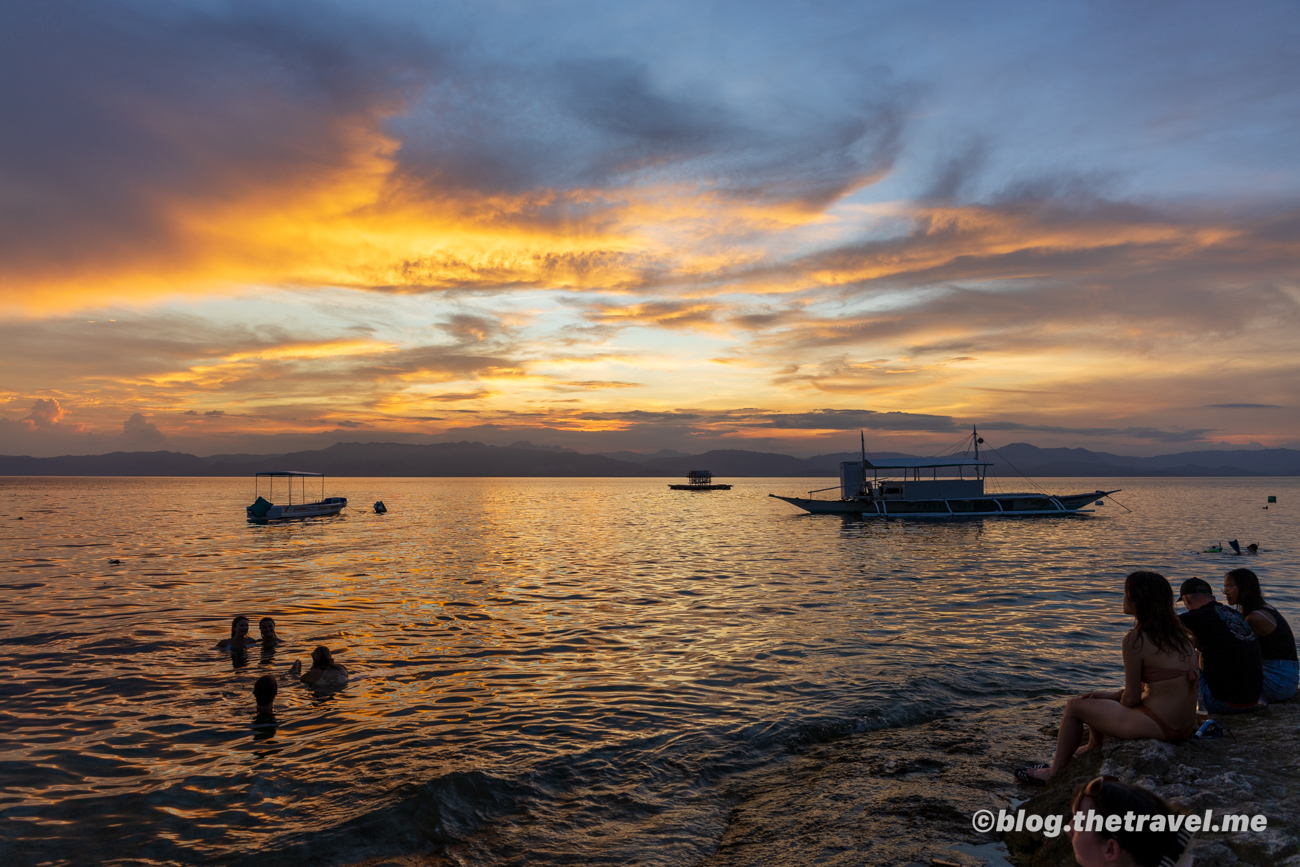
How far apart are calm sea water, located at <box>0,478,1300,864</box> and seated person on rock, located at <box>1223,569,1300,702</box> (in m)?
5.51

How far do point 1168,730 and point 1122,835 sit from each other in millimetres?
5421

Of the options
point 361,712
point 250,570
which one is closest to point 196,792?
point 361,712

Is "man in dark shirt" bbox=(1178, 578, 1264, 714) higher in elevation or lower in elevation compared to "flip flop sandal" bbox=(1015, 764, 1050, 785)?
higher

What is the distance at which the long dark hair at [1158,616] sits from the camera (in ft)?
23.7

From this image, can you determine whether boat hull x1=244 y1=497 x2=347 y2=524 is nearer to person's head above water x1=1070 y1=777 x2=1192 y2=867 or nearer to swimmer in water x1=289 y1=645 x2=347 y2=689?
swimmer in water x1=289 y1=645 x2=347 y2=689

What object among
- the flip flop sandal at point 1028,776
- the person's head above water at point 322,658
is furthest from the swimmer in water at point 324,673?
the flip flop sandal at point 1028,776

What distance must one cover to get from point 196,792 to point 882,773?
10.8m

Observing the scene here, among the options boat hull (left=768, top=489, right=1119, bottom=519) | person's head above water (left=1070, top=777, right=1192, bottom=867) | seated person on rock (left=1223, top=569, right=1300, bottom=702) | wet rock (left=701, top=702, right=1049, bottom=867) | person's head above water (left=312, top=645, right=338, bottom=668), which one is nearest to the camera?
person's head above water (left=1070, top=777, right=1192, bottom=867)

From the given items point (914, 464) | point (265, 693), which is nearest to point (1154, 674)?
point (265, 693)

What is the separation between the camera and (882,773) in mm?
10180

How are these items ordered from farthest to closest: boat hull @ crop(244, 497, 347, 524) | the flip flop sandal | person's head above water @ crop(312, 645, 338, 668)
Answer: boat hull @ crop(244, 497, 347, 524)
person's head above water @ crop(312, 645, 338, 668)
the flip flop sandal

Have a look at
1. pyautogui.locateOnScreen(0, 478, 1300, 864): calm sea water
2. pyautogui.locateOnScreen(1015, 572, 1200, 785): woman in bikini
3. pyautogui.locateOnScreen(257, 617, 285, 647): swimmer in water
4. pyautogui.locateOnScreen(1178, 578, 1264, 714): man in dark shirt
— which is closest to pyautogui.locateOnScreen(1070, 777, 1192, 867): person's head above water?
pyautogui.locateOnScreen(1015, 572, 1200, 785): woman in bikini

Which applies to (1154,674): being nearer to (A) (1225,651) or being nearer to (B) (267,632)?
(A) (1225,651)

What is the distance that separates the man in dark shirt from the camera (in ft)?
28.1
